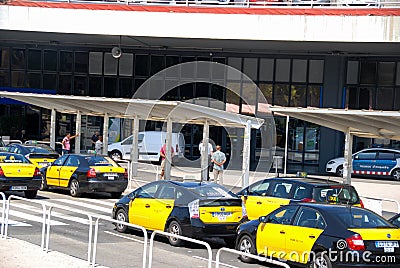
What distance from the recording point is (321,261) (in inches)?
531

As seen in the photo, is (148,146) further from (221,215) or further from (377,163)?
(221,215)

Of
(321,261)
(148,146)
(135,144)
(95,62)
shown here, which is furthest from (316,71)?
(321,261)

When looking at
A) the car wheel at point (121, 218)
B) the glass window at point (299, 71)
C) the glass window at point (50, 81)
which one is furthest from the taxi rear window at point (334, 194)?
the glass window at point (50, 81)

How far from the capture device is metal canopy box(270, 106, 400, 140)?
20438 millimetres

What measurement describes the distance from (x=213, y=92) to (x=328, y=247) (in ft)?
110

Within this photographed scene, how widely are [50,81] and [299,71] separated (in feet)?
52.3

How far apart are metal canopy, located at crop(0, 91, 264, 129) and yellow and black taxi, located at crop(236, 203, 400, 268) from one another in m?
12.0

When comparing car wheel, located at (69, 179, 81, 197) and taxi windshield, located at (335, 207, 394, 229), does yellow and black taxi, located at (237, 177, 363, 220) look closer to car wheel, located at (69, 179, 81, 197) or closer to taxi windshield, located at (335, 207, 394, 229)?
taxi windshield, located at (335, 207, 394, 229)

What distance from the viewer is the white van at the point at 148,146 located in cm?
4391

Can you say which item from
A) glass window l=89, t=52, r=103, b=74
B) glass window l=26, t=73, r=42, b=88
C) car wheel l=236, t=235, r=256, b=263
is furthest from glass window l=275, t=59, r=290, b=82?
car wheel l=236, t=235, r=256, b=263

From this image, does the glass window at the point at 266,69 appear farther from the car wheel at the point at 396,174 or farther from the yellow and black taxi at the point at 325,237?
the yellow and black taxi at the point at 325,237

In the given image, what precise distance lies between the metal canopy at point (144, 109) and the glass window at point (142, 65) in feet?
39.2

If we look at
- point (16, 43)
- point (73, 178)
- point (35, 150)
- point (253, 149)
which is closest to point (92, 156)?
point (73, 178)

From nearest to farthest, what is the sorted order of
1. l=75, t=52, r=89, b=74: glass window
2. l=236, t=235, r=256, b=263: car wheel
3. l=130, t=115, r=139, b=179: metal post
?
1. l=236, t=235, r=256, b=263: car wheel
2. l=130, t=115, r=139, b=179: metal post
3. l=75, t=52, r=89, b=74: glass window
